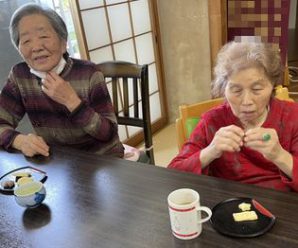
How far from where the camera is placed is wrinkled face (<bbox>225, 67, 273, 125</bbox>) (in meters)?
1.09

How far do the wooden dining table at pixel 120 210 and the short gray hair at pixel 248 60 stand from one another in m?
0.37

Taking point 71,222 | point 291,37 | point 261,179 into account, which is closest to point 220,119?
point 261,179

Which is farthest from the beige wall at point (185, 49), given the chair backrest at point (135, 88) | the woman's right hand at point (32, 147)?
the woman's right hand at point (32, 147)

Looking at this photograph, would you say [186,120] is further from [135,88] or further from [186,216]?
[186,216]

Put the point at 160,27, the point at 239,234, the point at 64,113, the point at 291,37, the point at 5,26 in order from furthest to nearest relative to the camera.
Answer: the point at 291,37 → the point at 160,27 → the point at 5,26 → the point at 64,113 → the point at 239,234

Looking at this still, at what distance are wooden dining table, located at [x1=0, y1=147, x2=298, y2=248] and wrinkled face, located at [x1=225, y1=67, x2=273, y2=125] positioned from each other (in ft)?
0.87

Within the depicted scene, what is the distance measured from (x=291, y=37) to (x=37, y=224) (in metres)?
5.59

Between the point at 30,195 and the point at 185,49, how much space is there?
8.60 feet

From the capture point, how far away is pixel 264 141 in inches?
36.7

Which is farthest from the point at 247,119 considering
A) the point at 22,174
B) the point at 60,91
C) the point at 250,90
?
the point at 22,174

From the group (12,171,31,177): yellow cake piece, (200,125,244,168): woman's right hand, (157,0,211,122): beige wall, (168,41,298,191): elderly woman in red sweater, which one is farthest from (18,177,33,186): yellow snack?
(157,0,211,122): beige wall

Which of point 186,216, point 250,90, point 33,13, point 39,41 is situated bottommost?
point 186,216

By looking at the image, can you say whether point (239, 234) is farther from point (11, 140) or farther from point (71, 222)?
point (11, 140)

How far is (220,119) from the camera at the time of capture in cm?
122
